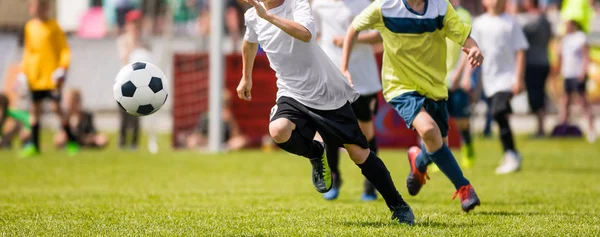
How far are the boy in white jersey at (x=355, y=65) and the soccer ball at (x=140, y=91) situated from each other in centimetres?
204

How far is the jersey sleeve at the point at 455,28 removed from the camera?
659cm

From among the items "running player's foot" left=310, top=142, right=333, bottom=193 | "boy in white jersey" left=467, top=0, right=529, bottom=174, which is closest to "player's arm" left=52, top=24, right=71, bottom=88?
"boy in white jersey" left=467, top=0, right=529, bottom=174

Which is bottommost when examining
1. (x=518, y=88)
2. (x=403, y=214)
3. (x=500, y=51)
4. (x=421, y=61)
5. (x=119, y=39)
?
(x=119, y=39)

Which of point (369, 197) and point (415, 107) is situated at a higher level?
point (415, 107)

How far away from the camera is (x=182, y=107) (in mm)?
16156

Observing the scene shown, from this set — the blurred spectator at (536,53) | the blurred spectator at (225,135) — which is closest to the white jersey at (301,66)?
the blurred spectator at (225,135)

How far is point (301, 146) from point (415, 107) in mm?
1016

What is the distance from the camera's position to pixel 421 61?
6984 mm

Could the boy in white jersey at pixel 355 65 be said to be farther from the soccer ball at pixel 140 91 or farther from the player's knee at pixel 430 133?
the soccer ball at pixel 140 91

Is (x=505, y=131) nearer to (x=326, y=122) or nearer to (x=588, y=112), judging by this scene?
(x=326, y=122)

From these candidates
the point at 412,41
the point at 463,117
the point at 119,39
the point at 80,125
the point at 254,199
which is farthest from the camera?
the point at 119,39

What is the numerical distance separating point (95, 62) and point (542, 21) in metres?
9.91

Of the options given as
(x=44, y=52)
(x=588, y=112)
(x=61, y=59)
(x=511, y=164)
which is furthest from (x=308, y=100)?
(x=588, y=112)

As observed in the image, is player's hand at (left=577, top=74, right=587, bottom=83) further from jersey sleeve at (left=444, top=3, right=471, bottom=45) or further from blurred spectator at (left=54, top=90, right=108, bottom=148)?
jersey sleeve at (left=444, top=3, right=471, bottom=45)
